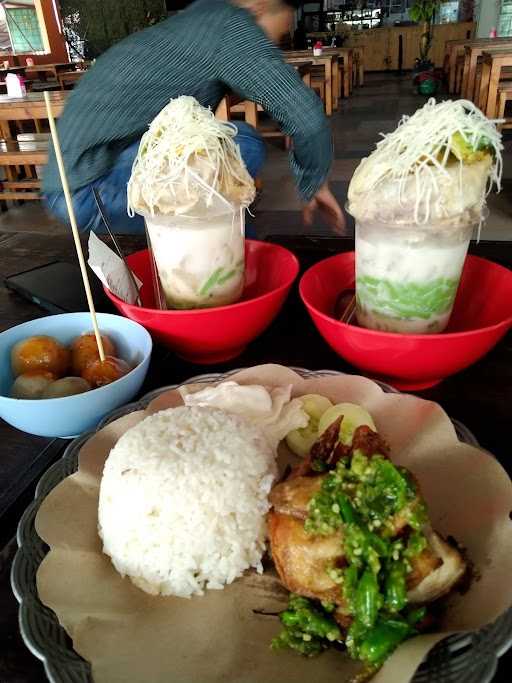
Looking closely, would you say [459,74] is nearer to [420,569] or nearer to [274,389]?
[274,389]

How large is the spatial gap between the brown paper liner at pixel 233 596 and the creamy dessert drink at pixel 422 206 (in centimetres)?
26

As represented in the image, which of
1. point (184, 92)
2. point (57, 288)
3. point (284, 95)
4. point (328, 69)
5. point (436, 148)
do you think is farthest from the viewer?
point (328, 69)

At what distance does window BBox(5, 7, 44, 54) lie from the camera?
13.9 m

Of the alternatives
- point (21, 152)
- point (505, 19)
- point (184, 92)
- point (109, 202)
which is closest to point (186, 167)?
point (184, 92)

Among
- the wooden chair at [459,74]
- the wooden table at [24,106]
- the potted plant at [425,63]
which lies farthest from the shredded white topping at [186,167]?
the potted plant at [425,63]

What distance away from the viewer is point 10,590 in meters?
0.81

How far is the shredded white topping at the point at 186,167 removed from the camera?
1169 millimetres

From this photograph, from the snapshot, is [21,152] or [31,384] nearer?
[31,384]

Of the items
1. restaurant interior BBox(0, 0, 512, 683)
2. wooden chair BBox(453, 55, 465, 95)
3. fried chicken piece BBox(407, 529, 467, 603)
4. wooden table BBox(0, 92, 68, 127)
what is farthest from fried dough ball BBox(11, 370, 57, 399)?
wooden chair BBox(453, 55, 465, 95)

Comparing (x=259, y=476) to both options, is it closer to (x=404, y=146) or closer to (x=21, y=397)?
(x=21, y=397)

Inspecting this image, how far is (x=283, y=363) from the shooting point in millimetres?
1328

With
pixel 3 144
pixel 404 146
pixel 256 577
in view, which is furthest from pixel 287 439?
pixel 3 144

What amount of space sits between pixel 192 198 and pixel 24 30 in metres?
16.4

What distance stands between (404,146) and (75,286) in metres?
1.09
